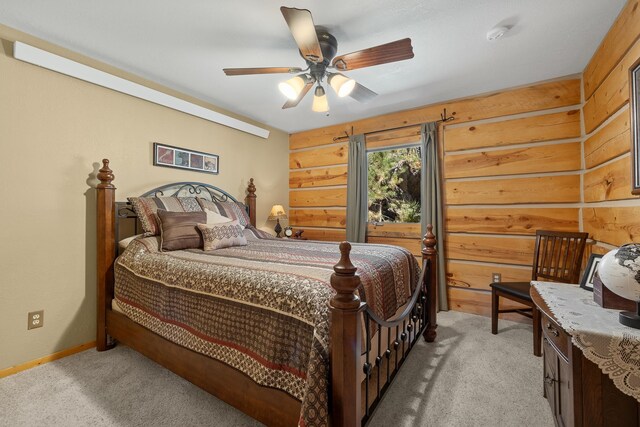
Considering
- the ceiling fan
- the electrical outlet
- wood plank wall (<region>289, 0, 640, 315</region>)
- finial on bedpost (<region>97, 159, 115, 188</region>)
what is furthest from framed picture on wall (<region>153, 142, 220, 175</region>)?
wood plank wall (<region>289, 0, 640, 315</region>)

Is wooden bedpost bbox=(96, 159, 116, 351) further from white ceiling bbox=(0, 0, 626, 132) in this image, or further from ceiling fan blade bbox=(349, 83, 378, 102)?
ceiling fan blade bbox=(349, 83, 378, 102)

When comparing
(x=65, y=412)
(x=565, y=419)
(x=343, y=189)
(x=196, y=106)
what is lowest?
(x=65, y=412)

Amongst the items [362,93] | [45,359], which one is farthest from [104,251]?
[362,93]

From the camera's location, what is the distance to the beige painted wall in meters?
2.01

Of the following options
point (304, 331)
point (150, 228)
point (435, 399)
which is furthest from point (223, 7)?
point (435, 399)

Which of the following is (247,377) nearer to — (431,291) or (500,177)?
(431,291)

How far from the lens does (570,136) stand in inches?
105

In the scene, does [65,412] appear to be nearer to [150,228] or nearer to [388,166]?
[150,228]

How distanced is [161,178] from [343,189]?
2386 mm

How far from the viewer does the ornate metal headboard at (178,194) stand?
2.59 m

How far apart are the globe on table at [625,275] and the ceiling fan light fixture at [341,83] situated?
1712 millimetres

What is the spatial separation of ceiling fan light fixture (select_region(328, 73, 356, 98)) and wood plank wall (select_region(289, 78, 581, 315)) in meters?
1.81

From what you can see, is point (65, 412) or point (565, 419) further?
point (65, 412)

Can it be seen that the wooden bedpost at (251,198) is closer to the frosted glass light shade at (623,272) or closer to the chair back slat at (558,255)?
the chair back slat at (558,255)
